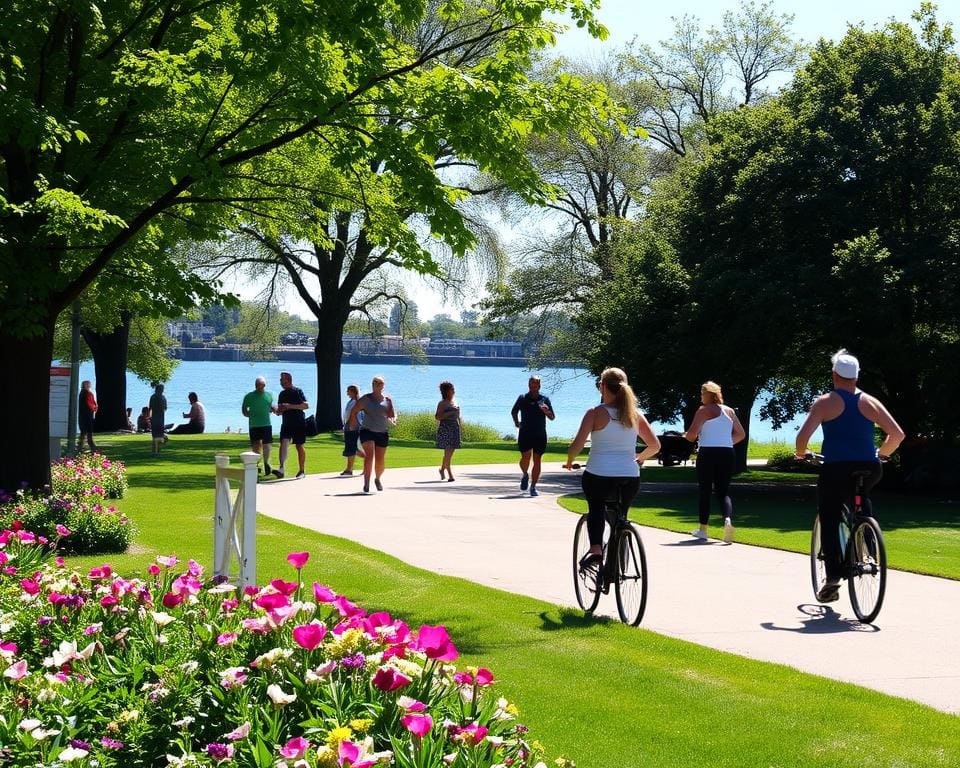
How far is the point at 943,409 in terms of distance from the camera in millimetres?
22266

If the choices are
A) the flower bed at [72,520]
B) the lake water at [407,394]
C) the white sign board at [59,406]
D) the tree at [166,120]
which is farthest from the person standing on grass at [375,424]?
the lake water at [407,394]

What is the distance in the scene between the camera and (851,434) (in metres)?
9.17

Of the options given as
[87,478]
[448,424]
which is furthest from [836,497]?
[448,424]

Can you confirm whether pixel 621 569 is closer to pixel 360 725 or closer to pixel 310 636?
pixel 310 636

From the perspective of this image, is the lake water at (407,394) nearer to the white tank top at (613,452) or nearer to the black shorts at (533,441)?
the black shorts at (533,441)

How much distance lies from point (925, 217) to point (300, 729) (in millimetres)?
21971

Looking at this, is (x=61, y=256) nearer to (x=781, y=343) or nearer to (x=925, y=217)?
(x=781, y=343)

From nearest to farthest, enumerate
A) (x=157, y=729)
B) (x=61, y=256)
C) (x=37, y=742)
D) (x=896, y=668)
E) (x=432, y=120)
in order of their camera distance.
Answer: (x=37, y=742), (x=157, y=729), (x=896, y=668), (x=432, y=120), (x=61, y=256)

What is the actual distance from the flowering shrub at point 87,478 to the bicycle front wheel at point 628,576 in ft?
21.5

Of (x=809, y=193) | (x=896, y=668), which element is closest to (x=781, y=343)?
(x=809, y=193)

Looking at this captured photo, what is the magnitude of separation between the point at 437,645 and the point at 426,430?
40861 millimetres

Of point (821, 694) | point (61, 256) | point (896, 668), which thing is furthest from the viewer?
point (61, 256)

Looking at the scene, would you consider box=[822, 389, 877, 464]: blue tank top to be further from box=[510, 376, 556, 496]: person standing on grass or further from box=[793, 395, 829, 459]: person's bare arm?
box=[510, 376, 556, 496]: person standing on grass

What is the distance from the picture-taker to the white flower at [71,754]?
136 inches
